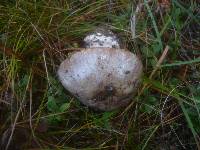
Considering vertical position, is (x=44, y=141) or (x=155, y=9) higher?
(x=155, y=9)

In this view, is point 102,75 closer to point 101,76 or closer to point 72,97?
point 101,76

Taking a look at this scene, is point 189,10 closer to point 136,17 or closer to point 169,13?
point 169,13

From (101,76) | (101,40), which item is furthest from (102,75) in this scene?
(101,40)

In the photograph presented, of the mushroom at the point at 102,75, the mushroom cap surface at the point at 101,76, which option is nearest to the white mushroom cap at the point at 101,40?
the mushroom at the point at 102,75

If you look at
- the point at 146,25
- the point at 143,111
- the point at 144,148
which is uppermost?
the point at 146,25

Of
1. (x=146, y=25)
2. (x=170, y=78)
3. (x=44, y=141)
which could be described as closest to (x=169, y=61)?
(x=170, y=78)

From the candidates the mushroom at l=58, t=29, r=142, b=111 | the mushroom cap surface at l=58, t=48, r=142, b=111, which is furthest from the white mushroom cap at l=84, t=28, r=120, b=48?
the mushroom cap surface at l=58, t=48, r=142, b=111

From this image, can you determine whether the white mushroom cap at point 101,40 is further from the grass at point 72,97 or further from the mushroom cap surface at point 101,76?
the mushroom cap surface at point 101,76

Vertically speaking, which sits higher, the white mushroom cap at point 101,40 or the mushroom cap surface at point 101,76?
the white mushroom cap at point 101,40

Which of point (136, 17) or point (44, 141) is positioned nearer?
point (44, 141)
